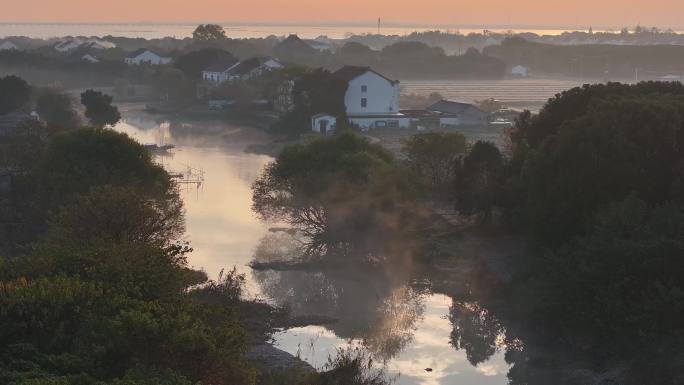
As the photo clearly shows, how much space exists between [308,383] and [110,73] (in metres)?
52.9

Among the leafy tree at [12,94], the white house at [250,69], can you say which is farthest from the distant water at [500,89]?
the leafy tree at [12,94]

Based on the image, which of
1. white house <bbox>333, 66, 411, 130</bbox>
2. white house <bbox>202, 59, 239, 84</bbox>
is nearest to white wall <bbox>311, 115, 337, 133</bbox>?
white house <bbox>333, 66, 411, 130</bbox>

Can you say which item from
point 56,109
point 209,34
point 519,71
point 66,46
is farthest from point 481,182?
point 66,46

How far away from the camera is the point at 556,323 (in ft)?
46.7

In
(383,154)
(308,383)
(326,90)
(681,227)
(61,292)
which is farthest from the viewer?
(326,90)

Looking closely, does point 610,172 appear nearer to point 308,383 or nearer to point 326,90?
point 308,383

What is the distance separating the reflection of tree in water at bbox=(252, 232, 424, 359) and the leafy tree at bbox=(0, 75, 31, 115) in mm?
22016

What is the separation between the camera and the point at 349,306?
16.4 meters

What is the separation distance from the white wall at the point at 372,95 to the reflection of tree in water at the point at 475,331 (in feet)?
80.5

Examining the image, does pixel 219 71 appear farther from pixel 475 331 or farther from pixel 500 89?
pixel 475 331

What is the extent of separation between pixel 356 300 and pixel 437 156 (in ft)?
28.4

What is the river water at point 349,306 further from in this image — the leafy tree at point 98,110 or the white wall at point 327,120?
the white wall at point 327,120

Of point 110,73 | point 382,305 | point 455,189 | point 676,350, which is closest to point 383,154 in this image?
point 455,189

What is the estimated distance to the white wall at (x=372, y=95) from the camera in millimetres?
40469
